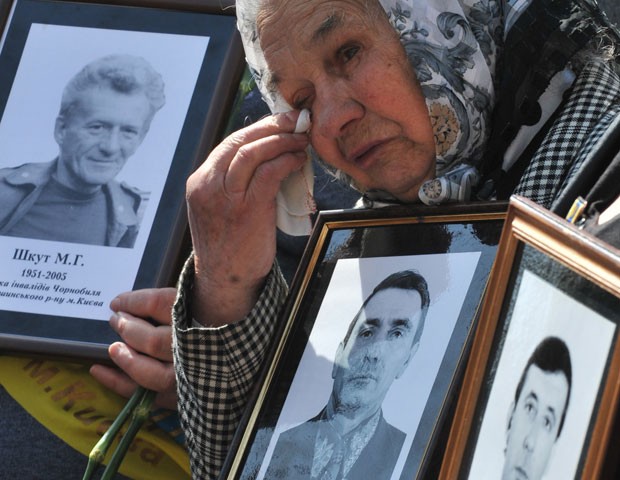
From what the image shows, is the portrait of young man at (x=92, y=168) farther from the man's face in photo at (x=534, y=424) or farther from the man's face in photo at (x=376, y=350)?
the man's face in photo at (x=534, y=424)

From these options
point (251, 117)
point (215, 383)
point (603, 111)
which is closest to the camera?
point (603, 111)

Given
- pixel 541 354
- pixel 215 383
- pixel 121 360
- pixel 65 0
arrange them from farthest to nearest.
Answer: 1. pixel 65 0
2. pixel 121 360
3. pixel 215 383
4. pixel 541 354

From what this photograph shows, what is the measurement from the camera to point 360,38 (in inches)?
72.9

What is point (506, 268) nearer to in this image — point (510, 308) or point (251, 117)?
point (510, 308)

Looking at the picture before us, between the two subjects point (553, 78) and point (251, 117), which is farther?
point (251, 117)

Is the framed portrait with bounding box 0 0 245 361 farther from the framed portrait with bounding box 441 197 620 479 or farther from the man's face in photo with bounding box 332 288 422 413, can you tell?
the framed portrait with bounding box 441 197 620 479

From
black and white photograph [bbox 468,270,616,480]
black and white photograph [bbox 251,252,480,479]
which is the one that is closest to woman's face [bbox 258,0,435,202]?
black and white photograph [bbox 251,252,480,479]

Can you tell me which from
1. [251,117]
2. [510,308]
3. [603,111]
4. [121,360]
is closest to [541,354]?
[510,308]

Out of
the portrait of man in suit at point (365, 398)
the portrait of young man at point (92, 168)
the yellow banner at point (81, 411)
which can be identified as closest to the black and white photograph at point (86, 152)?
the portrait of young man at point (92, 168)

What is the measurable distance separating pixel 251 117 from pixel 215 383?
2.37ft

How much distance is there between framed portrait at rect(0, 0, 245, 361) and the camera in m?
2.34

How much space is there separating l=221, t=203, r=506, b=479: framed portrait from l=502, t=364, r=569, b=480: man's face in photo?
0.46 metres

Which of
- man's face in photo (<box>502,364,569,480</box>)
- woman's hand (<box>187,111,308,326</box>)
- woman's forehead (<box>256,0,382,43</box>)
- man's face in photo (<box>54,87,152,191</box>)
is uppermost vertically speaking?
woman's forehead (<box>256,0,382,43</box>)

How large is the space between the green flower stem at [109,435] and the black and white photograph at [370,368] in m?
0.49
